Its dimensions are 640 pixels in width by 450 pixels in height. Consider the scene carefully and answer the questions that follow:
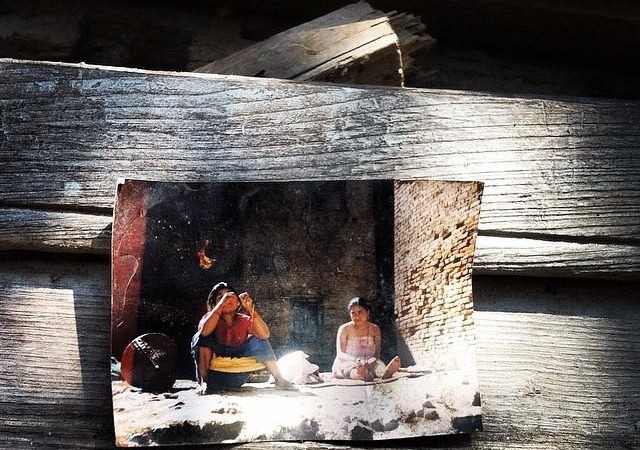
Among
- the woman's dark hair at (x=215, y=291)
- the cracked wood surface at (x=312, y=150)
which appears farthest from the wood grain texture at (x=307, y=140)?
the woman's dark hair at (x=215, y=291)

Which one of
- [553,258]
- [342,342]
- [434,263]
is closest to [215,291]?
[342,342]

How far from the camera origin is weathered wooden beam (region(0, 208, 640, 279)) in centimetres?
94

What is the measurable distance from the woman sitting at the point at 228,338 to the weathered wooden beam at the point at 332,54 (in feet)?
0.97

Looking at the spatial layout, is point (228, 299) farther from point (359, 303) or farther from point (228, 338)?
point (359, 303)

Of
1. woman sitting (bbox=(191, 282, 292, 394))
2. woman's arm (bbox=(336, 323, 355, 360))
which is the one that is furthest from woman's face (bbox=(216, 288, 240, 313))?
woman's arm (bbox=(336, 323, 355, 360))

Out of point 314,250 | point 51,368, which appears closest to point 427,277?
point 314,250

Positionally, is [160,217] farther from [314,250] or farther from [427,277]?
[427,277]

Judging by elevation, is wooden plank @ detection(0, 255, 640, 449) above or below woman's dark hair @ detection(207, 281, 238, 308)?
below

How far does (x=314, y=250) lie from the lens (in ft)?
3.17

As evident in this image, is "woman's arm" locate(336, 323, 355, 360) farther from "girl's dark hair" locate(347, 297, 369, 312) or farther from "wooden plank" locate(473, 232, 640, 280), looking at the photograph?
"wooden plank" locate(473, 232, 640, 280)

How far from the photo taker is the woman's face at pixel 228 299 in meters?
0.93

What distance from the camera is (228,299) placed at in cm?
93

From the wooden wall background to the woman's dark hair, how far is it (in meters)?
0.12

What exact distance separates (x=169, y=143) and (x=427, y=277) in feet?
1.14
